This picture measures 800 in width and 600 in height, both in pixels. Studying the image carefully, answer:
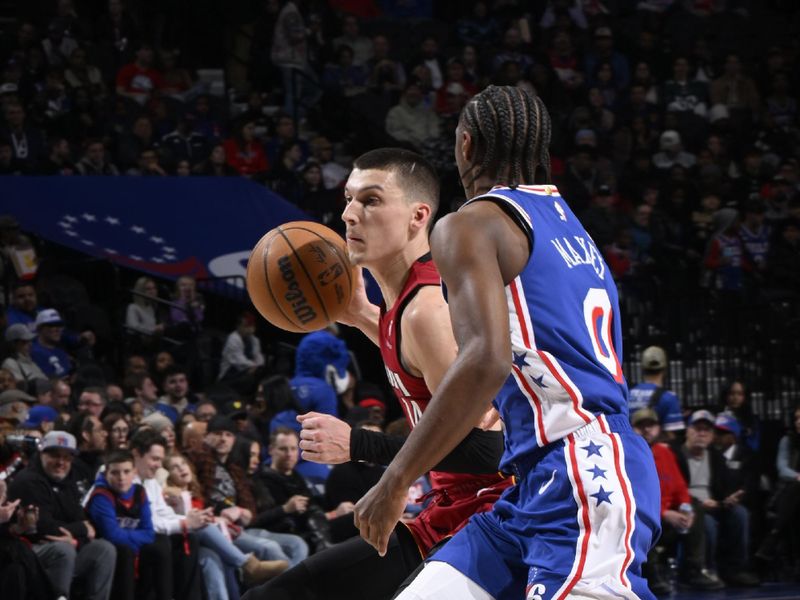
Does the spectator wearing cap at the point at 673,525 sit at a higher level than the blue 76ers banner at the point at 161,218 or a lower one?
lower

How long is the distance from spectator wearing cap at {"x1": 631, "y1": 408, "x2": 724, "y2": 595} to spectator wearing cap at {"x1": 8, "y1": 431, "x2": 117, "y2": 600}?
3.91 meters

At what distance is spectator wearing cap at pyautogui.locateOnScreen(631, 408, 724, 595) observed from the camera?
984cm

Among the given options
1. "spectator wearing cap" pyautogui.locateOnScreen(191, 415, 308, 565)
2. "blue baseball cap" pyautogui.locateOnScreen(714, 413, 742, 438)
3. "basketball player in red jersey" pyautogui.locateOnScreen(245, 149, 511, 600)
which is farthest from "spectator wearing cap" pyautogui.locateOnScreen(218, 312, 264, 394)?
"basketball player in red jersey" pyautogui.locateOnScreen(245, 149, 511, 600)

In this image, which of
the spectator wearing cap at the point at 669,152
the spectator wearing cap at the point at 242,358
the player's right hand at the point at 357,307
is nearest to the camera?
the player's right hand at the point at 357,307

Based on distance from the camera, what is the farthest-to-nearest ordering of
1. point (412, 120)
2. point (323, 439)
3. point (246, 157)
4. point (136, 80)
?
point (412, 120), point (136, 80), point (246, 157), point (323, 439)

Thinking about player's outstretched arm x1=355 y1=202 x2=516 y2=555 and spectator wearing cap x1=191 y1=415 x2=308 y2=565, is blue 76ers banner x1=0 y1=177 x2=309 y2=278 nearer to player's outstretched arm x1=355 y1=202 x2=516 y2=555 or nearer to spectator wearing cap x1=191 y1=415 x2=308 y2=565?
spectator wearing cap x1=191 y1=415 x2=308 y2=565

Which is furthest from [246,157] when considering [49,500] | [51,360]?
[49,500]

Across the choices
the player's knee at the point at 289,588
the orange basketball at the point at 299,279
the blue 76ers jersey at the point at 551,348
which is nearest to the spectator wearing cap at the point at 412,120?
the orange basketball at the point at 299,279

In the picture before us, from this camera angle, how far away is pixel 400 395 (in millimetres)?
4145

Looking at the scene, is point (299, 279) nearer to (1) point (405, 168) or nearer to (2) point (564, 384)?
(1) point (405, 168)

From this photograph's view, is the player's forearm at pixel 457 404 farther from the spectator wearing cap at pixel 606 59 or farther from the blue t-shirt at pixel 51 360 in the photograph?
the spectator wearing cap at pixel 606 59

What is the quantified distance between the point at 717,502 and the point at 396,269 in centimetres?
684

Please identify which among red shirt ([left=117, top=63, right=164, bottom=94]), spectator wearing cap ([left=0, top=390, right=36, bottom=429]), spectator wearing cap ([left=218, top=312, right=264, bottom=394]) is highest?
red shirt ([left=117, top=63, right=164, bottom=94])

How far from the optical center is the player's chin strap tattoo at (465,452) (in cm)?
375
